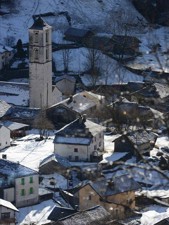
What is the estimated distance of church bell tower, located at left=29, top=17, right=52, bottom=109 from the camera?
28.2 meters

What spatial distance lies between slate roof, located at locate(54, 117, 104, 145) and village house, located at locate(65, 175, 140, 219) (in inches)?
Result: 155

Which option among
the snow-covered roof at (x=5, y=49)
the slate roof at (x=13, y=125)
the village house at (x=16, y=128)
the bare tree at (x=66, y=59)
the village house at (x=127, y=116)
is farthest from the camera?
the snow-covered roof at (x=5, y=49)

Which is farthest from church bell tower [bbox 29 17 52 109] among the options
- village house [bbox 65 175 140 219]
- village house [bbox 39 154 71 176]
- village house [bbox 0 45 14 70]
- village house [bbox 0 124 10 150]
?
village house [bbox 65 175 140 219]

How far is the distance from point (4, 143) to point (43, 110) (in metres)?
3.50

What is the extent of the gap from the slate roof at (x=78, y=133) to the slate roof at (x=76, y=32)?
40.1 ft

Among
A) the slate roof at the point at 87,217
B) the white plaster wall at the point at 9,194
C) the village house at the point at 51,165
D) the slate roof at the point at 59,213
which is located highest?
the slate roof at the point at 87,217

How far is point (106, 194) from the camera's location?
58.9 ft

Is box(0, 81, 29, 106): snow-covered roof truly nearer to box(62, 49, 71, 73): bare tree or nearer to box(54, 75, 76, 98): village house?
box(54, 75, 76, 98): village house

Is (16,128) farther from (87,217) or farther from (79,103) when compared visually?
(87,217)

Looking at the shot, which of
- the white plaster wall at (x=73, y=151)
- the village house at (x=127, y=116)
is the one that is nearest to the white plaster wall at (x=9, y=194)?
the village house at (x=127, y=116)

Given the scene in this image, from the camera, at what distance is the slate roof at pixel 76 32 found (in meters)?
35.6

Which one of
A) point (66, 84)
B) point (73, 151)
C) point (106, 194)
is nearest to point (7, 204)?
point (106, 194)

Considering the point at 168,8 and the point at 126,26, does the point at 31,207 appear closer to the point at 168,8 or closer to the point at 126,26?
the point at 126,26

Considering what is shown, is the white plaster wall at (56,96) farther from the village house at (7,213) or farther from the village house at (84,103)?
the village house at (7,213)
